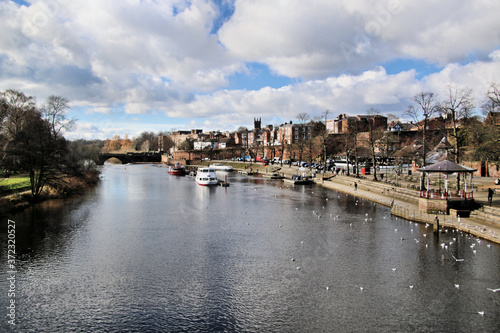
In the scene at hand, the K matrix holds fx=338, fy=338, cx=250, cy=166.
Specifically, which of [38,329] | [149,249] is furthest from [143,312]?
[149,249]

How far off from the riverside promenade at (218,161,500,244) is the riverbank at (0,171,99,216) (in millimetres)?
39998

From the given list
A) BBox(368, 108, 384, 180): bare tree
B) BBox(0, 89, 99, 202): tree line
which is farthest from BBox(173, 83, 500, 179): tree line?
BBox(0, 89, 99, 202): tree line

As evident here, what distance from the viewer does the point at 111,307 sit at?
52.0 ft

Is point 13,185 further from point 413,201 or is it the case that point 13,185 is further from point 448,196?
point 448,196

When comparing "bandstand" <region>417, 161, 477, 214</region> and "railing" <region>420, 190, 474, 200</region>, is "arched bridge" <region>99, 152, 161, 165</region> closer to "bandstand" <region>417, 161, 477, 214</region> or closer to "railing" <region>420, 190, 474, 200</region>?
"bandstand" <region>417, 161, 477, 214</region>

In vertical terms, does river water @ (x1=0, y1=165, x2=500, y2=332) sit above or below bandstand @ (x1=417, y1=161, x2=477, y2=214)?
below

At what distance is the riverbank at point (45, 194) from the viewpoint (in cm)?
3566

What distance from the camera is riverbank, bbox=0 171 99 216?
117 feet

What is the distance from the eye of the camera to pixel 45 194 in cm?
4569

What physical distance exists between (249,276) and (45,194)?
126ft

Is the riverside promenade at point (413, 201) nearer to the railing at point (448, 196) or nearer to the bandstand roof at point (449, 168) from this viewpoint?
the railing at point (448, 196)

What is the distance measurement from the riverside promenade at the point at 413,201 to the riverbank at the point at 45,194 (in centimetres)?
4000

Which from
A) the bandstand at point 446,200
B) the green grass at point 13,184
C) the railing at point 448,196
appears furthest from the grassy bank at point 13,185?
the railing at point 448,196

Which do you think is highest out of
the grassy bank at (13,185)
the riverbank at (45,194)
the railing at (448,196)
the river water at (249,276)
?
the railing at (448,196)
